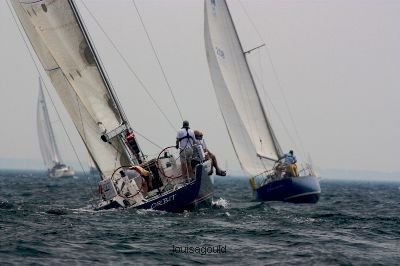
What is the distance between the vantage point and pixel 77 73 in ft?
67.1

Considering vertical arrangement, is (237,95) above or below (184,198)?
above

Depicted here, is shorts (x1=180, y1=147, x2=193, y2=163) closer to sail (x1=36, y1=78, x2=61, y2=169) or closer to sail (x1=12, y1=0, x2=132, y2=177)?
sail (x1=12, y1=0, x2=132, y2=177)

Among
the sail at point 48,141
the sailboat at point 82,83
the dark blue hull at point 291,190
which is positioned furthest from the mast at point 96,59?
the sail at point 48,141

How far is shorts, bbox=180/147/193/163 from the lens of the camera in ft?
62.3

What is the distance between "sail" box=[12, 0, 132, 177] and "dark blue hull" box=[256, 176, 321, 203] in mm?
9440

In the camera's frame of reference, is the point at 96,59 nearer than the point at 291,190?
Yes

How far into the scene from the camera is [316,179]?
29625mm

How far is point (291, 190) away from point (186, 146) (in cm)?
1007

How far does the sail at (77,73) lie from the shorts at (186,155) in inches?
93.4

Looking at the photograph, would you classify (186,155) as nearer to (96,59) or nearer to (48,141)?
(96,59)

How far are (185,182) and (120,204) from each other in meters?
2.00

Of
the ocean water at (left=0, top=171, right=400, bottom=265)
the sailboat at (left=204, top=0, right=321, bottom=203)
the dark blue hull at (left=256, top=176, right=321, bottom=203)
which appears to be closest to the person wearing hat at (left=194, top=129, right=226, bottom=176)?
the ocean water at (left=0, top=171, right=400, bottom=265)

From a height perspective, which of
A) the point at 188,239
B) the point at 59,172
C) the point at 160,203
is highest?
the point at 59,172

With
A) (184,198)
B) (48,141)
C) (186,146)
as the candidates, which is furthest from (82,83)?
(48,141)
